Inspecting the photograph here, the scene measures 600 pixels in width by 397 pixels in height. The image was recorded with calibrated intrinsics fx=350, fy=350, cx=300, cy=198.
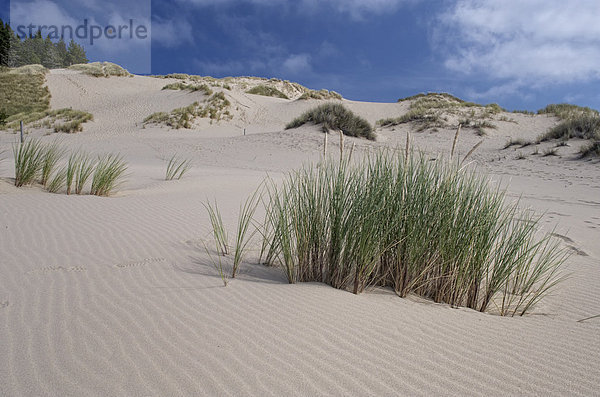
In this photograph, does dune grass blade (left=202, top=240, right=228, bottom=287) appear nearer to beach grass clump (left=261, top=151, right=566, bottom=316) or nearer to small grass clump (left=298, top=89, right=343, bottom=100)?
beach grass clump (left=261, top=151, right=566, bottom=316)

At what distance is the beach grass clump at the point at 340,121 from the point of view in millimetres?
15625

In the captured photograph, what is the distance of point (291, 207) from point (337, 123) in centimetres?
1392

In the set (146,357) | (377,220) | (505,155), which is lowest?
(146,357)

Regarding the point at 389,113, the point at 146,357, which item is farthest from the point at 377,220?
the point at 389,113

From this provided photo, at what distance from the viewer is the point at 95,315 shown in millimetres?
1847

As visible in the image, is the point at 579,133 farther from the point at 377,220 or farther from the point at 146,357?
the point at 146,357

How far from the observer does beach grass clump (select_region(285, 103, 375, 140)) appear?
15625 millimetres

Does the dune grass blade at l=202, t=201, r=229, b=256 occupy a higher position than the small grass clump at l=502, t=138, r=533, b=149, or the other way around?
the small grass clump at l=502, t=138, r=533, b=149

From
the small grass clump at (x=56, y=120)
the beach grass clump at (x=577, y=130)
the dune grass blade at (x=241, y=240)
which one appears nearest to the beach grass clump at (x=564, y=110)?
the beach grass clump at (x=577, y=130)

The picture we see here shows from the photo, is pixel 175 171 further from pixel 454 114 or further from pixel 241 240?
pixel 454 114

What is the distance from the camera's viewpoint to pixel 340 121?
1594cm

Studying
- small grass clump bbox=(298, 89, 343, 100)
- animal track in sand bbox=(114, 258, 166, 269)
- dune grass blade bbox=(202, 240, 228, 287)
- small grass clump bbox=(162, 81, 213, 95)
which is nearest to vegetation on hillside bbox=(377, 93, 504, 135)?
small grass clump bbox=(298, 89, 343, 100)

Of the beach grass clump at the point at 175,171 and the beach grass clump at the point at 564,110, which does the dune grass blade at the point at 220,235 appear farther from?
the beach grass clump at the point at 564,110

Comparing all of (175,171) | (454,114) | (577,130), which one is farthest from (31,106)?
(577,130)
